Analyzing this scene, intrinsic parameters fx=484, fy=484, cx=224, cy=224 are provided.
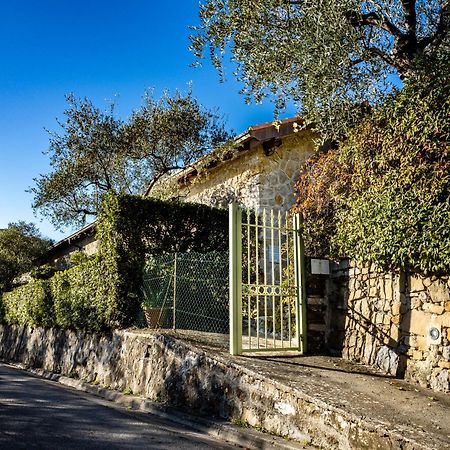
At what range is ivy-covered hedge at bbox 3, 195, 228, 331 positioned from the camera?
9.50 m

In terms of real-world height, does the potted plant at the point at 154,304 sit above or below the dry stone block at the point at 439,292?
below

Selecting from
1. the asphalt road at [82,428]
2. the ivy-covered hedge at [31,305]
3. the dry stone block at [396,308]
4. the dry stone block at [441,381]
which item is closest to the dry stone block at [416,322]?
the dry stone block at [396,308]

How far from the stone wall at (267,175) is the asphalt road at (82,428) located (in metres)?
6.62

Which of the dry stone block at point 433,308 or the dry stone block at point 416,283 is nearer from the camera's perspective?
the dry stone block at point 433,308

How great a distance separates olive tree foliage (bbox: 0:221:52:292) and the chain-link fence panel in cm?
1534

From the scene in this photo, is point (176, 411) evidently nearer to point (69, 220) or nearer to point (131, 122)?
point (131, 122)

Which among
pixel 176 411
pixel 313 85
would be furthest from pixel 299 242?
pixel 176 411

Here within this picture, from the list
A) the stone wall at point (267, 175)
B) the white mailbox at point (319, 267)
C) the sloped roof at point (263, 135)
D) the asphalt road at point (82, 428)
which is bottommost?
the asphalt road at point (82, 428)

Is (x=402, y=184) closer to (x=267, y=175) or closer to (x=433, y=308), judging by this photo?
(x=433, y=308)

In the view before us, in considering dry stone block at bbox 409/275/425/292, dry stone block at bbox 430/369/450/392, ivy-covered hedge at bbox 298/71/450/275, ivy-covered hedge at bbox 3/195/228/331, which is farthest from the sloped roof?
dry stone block at bbox 430/369/450/392

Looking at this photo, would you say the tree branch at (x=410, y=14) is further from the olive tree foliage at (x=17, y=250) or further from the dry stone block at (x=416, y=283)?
the olive tree foliage at (x=17, y=250)

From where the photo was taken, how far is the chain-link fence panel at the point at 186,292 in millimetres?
9117

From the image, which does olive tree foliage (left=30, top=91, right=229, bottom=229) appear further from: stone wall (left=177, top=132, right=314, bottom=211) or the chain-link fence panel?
the chain-link fence panel

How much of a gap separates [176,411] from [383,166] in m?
4.70
